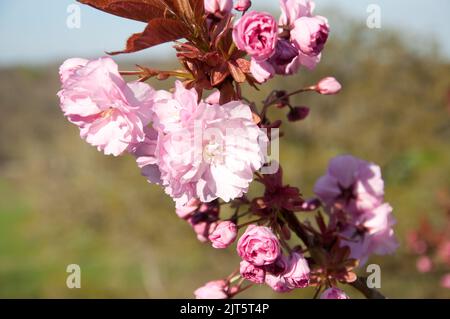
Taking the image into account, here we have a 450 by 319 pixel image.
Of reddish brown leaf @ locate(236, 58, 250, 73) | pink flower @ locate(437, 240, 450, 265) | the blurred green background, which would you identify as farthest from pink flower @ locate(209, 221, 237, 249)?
the blurred green background

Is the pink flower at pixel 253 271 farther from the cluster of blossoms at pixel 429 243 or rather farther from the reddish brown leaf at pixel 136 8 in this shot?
the cluster of blossoms at pixel 429 243

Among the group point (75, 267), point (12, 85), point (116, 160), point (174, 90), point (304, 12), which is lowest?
point (75, 267)

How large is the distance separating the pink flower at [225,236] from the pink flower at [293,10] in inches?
16.6

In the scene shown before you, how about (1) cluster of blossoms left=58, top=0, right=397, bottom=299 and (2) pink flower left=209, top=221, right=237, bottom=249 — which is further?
(2) pink flower left=209, top=221, right=237, bottom=249

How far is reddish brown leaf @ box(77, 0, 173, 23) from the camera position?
1.02m

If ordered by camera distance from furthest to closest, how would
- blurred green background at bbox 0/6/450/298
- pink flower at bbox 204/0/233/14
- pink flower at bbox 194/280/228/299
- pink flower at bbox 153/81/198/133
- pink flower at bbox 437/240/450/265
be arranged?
blurred green background at bbox 0/6/450/298
pink flower at bbox 437/240/450/265
pink flower at bbox 194/280/228/299
pink flower at bbox 204/0/233/14
pink flower at bbox 153/81/198/133

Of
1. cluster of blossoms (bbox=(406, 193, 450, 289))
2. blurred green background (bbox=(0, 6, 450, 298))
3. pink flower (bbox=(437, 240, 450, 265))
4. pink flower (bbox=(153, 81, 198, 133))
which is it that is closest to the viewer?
pink flower (bbox=(153, 81, 198, 133))

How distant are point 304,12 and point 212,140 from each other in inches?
12.9

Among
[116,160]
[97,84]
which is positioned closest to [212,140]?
[97,84]

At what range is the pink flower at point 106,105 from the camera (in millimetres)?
977

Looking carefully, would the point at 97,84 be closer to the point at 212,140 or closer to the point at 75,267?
the point at 212,140

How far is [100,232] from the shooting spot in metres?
16.0

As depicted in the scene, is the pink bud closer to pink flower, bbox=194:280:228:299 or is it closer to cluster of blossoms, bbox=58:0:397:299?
cluster of blossoms, bbox=58:0:397:299

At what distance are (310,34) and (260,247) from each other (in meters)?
0.41
